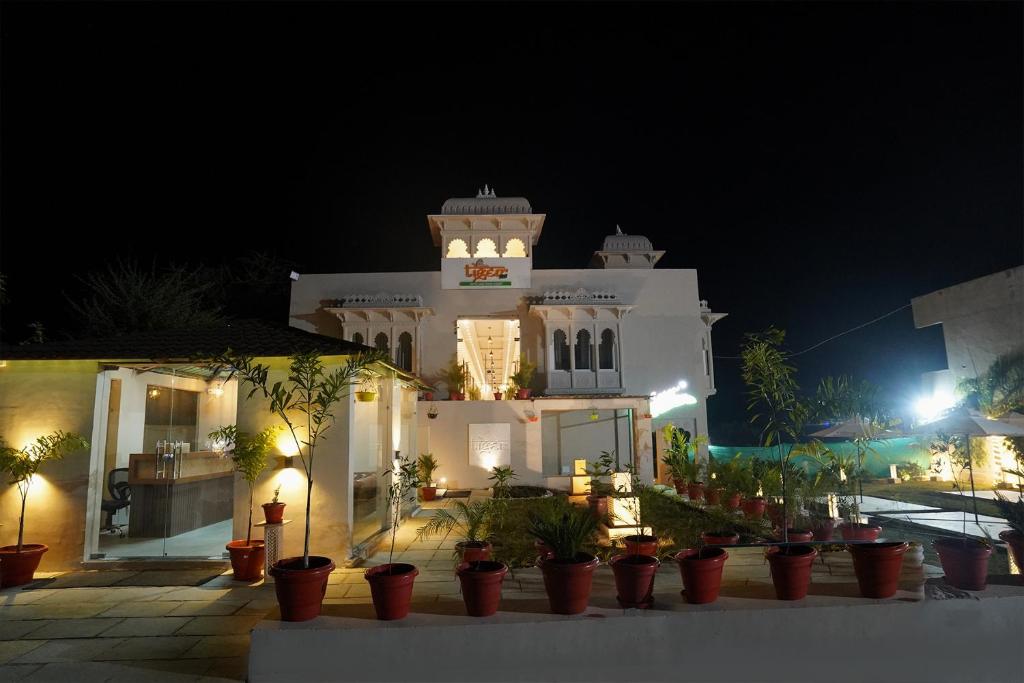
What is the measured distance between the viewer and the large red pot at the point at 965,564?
4625 millimetres

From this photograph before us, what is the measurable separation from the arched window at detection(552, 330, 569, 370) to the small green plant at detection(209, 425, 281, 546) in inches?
459

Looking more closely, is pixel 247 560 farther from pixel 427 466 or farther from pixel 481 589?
pixel 427 466

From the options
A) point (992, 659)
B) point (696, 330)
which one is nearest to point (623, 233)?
point (696, 330)

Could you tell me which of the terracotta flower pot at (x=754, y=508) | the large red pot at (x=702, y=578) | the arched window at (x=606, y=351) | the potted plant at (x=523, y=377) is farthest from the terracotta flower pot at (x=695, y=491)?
the large red pot at (x=702, y=578)

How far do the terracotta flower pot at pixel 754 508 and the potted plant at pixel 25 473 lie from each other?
10.0m

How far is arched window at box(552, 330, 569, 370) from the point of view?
18.1 m

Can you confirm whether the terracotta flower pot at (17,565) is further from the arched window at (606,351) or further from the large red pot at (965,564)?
the arched window at (606,351)

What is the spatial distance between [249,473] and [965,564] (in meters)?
7.43

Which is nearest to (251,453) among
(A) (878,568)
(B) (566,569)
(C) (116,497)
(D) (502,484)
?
(C) (116,497)

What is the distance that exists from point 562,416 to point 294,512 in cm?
1185

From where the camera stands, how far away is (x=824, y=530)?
24.8ft

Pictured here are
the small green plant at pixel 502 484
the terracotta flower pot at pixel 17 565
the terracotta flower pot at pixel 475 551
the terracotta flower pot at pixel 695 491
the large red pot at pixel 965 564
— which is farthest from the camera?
the small green plant at pixel 502 484

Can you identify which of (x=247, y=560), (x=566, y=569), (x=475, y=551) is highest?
(x=566, y=569)

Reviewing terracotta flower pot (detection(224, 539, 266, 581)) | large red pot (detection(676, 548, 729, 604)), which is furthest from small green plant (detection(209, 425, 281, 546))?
large red pot (detection(676, 548, 729, 604))
